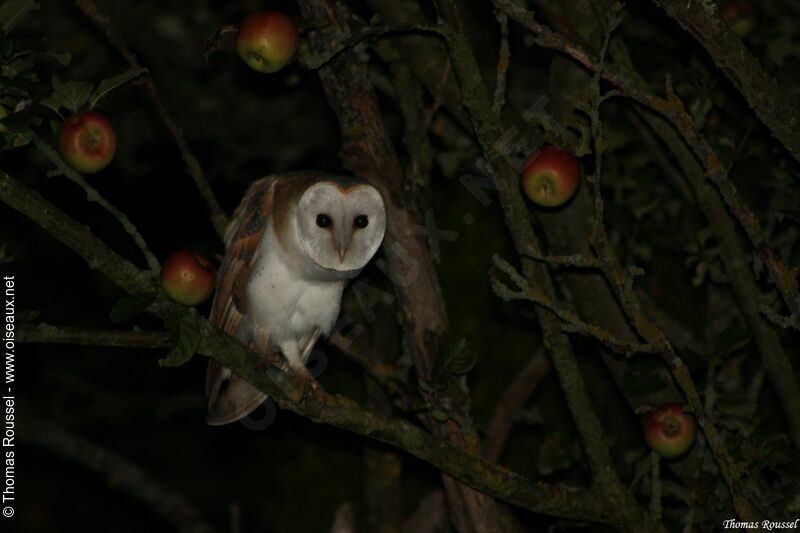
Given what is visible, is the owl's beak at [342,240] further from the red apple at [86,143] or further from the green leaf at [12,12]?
the green leaf at [12,12]

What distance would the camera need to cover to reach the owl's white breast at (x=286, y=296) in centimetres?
322

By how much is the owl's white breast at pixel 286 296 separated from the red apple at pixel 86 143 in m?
0.85

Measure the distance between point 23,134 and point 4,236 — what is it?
0.23 meters

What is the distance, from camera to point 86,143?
2404 mm

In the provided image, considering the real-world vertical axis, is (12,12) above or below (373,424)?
above

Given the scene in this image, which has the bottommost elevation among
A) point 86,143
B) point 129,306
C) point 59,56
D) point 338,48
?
point 129,306

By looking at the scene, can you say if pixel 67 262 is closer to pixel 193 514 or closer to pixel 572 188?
pixel 193 514

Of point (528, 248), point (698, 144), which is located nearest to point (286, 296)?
point (528, 248)

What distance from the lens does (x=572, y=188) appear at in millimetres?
2723

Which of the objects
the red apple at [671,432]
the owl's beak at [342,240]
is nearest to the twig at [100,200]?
the owl's beak at [342,240]

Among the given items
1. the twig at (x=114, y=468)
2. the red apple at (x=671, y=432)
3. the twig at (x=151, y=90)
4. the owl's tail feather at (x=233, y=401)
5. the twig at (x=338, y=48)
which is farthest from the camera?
the twig at (x=114, y=468)

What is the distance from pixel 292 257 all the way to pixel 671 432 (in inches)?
47.6

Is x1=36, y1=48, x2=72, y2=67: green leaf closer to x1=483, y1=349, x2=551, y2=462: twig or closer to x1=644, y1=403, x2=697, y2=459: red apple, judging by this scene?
x1=644, y1=403, x2=697, y2=459: red apple

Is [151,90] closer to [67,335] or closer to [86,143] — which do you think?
[86,143]
